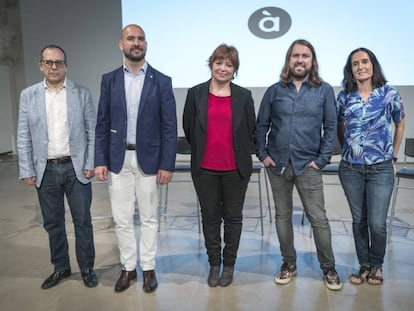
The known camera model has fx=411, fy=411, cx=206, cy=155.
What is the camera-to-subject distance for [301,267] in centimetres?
281

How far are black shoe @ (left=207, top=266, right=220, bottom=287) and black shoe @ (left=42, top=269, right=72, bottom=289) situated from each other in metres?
0.94

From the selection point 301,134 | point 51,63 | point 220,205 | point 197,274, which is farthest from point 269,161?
point 51,63

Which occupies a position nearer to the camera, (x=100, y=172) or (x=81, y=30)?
(x=100, y=172)

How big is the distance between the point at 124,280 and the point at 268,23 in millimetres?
4837

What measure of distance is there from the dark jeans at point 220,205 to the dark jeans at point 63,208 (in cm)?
71

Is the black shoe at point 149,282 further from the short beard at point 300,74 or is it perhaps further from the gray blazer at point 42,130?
the short beard at point 300,74

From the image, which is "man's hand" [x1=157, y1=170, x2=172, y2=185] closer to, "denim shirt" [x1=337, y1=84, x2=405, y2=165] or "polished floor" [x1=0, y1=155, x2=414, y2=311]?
"polished floor" [x1=0, y1=155, x2=414, y2=311]

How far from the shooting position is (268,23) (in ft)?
20.4

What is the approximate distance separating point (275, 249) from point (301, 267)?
0.39 metres

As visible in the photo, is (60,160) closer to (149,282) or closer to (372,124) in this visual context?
(149,282)

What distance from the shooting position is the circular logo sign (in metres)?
6.21

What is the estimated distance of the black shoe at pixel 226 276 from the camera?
254 cm

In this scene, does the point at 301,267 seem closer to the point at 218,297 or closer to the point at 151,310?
the point at 218,297

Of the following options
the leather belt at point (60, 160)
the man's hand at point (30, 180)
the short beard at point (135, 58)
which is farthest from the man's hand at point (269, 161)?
the man's hand at point (30, 180)
